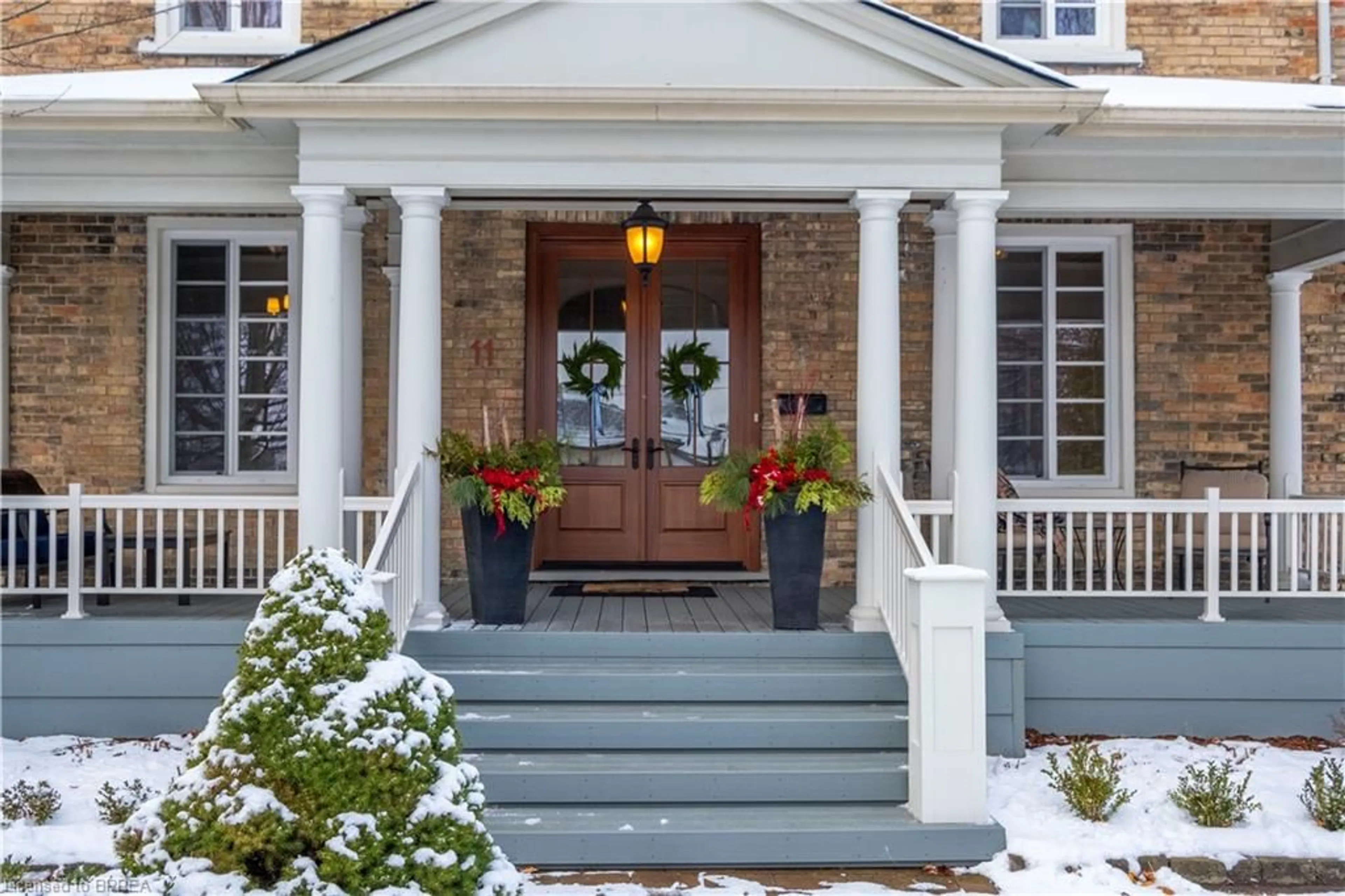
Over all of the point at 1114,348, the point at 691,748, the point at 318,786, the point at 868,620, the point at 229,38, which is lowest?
the point at 691,748

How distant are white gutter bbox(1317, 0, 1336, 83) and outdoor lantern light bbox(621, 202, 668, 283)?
5657 millimetres

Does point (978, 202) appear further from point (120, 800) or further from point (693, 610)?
point (120, 800)

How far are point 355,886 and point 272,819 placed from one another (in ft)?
1.01

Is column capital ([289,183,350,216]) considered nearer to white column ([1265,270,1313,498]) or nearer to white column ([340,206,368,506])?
white column ([340,206,368,506])

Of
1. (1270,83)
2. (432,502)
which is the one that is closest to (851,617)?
(432,502)

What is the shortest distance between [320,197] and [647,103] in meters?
1.84

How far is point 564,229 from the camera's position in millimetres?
8711

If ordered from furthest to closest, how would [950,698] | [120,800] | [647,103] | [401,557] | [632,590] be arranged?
1. [632,590]
2. [647,103]
3. [401,557]
4. [120,800]
5. [950,698]

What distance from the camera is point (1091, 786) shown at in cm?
520

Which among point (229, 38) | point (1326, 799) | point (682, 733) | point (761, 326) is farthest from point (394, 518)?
point (229, 38)

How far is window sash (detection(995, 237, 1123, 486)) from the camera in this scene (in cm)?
882

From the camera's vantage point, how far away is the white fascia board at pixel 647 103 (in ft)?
19.5

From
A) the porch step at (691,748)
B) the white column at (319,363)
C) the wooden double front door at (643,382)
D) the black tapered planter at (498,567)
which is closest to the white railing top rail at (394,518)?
the black tapered planter at (498,567)

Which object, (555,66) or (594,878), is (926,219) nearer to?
(555,66)
